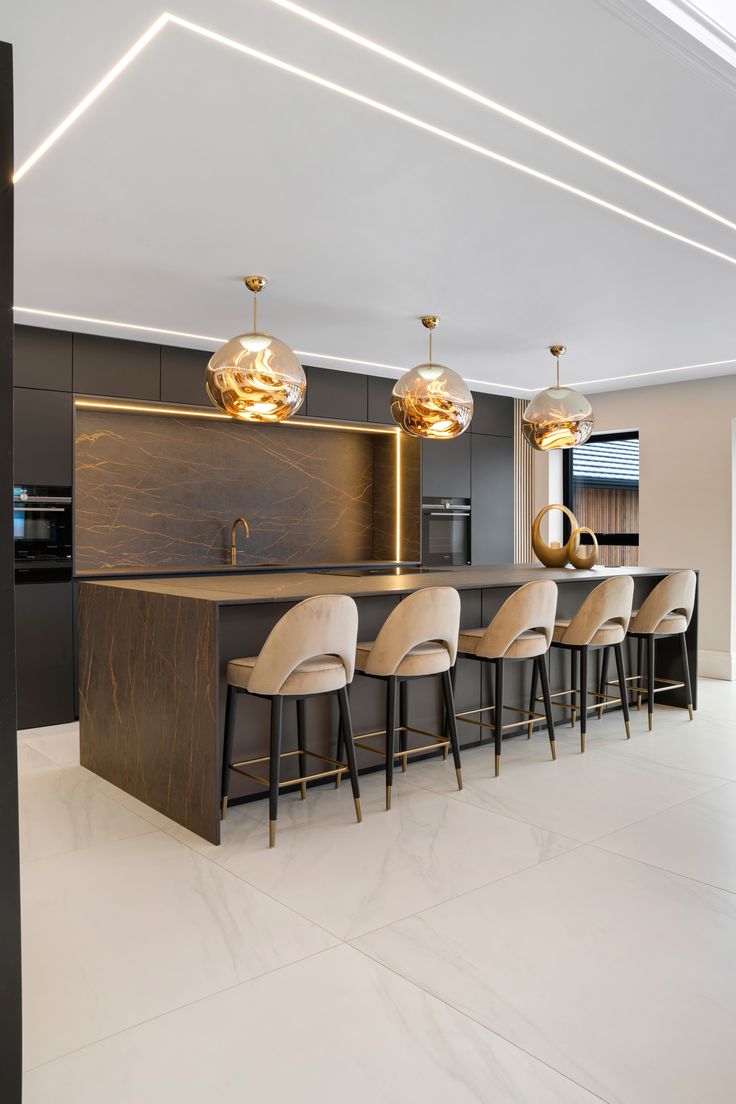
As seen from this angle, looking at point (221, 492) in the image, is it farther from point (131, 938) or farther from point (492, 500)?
point (131, 938)

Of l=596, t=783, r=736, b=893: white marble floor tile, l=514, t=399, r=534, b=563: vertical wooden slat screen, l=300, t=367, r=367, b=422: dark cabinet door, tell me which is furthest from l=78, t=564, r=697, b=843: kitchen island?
l=514, t=399, r=534, b=563: vertical wooden slat screen

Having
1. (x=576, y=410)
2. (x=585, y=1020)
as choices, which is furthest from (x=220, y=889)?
(x=576, y=410)

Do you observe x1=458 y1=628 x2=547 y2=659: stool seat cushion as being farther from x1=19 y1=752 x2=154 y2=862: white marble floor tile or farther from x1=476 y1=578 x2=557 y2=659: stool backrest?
x1=19 y1=752 x2=154 y2=862: white marble floor tile

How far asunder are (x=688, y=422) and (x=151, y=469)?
14.4 feet

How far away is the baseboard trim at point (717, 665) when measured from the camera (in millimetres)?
6602

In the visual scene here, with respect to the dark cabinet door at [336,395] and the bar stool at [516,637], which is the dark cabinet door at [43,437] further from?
the bar stool at [516,637]

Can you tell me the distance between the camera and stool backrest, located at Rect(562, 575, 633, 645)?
439 centimetres

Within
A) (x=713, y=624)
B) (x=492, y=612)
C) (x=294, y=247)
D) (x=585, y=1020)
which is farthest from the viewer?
(x=713, y=624)

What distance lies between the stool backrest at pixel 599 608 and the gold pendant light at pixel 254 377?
191 centimetres

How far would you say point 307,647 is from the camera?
10.2 feet

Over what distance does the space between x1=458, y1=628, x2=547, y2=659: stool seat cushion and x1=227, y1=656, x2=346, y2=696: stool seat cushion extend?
1.04m

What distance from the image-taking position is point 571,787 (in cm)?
378

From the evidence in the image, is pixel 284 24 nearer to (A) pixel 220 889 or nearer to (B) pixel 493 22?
(B) pixel 493 22

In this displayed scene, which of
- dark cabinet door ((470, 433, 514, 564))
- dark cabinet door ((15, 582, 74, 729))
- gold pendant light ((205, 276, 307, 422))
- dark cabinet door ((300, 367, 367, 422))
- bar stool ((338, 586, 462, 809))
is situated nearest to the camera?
bar stool ((338, 586, 462, 809))
